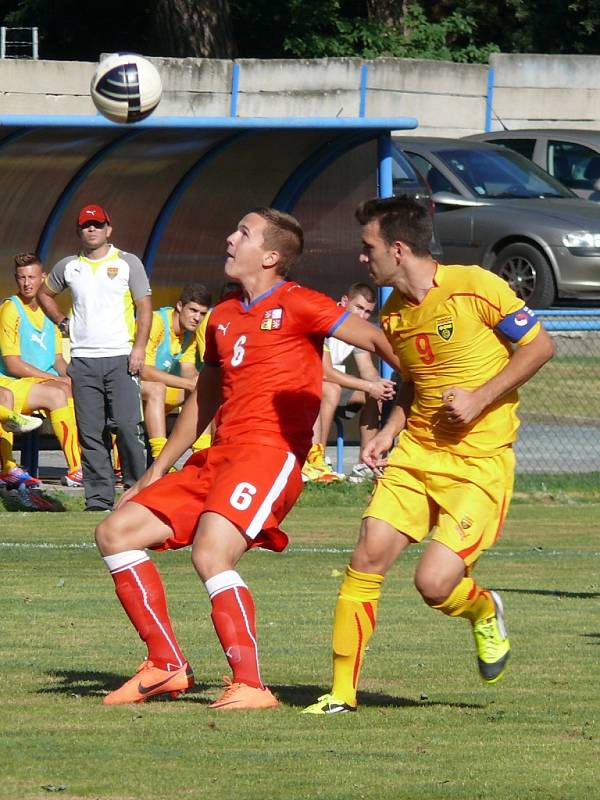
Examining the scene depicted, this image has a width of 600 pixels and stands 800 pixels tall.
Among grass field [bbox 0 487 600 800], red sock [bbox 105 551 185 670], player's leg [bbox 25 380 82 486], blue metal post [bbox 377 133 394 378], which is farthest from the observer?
blue metal post [bbox 377 133 394 378]

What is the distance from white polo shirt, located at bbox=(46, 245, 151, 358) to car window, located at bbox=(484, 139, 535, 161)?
12260mm

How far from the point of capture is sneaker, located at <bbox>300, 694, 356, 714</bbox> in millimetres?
6312

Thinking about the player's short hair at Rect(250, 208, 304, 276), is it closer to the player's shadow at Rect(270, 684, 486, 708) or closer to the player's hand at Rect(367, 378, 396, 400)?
the player's hand at Rect(367, 378, 396, 400)

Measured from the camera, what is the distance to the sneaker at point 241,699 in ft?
20.7

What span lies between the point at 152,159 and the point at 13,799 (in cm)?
1222

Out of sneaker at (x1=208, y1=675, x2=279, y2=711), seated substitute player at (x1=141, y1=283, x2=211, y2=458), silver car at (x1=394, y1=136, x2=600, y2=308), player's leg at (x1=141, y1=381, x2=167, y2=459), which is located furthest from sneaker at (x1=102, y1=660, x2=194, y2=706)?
silver car at (x1=394, y1=136, x2=600, y2=308)

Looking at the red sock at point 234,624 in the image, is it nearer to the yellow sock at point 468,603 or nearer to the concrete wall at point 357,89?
the yellow sock at point 468,603

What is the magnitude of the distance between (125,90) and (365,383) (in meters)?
5.03

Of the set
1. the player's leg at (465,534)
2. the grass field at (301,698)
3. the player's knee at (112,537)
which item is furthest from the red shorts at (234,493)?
the grass field at (301,698)

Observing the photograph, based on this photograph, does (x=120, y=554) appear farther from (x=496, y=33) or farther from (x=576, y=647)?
(x=496, y=33)

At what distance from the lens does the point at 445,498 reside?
6.54 m

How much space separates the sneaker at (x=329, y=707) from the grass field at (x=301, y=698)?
0.07 meters

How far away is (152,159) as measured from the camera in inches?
653

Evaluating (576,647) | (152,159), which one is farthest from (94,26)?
(576,647)
